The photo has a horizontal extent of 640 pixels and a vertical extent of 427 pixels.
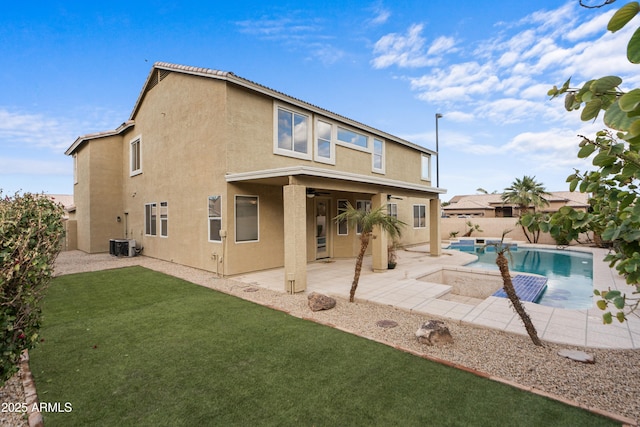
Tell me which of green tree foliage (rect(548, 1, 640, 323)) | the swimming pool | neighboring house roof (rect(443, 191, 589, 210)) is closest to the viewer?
green tree foliage (rect(548, 1, 640, 323))

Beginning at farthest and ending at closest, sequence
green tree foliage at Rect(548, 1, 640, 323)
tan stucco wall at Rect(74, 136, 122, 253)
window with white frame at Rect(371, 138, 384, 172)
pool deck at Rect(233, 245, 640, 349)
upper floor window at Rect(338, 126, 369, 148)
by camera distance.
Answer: tan stucco wall at Rect(74, 136, 122, 253) < window with white frame at Rect(371, 138, 384, 172) < upper floor window at Rect(338, 126, 369, 148) < pool deck at Rect(233, 245, 640, 349) < green tree foliage at Rect(548, 1, 640, 323)

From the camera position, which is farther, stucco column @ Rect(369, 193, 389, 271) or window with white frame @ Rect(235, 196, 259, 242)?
stucco column @ Rect(369, 193, 389, 271)

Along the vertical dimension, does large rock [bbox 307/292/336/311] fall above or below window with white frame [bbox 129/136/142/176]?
below

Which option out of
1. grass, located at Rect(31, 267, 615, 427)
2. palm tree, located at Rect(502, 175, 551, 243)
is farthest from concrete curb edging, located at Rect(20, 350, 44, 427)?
palm tree, located at Rect(502, 175, 551, 243)

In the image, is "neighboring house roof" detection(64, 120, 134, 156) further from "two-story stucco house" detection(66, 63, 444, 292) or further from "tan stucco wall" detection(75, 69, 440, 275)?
"tan stucco wall" detection(75, 69, 440, 275)

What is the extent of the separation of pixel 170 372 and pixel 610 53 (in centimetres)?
607

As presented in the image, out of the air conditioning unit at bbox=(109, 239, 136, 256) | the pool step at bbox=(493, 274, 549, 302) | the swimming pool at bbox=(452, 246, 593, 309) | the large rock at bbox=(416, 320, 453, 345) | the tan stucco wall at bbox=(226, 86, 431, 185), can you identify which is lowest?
the swimming pool at bbox=(452, 246, 593, 309)

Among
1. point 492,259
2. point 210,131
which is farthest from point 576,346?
point 492,259

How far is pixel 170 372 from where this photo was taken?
15.4 ft

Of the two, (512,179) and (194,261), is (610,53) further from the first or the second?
(512,179)

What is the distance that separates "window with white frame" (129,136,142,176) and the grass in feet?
41.0

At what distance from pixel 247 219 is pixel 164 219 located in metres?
5.94

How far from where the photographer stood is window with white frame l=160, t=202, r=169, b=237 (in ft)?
49.0

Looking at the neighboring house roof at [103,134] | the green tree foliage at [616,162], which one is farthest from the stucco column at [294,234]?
the neighboring house roof at [103,134]
